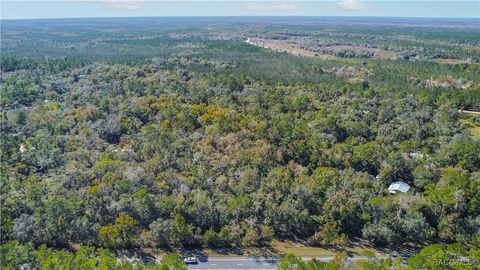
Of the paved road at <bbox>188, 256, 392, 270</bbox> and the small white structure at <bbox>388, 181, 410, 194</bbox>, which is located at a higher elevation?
the small white structure at <bbox>388, 181, 410, 194</bbox>

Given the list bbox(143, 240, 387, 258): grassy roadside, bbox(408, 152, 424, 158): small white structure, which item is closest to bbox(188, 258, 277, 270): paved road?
bbox(143, 240, 387, 258): grassy roadside

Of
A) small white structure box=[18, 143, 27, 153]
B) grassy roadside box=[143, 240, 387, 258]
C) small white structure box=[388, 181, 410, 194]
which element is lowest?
grassy roadside box=[143, 240, 387, 258]

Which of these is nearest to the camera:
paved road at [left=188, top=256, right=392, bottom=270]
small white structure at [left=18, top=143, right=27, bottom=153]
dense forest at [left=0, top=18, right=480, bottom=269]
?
paved road at [left=188, top=256, right=392, bottom=270]

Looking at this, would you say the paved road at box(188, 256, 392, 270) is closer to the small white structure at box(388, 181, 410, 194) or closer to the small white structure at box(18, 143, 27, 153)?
the small white structure at box(388, 181, 410, 194)

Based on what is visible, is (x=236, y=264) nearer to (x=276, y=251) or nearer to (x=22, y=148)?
(x=276, y=251)

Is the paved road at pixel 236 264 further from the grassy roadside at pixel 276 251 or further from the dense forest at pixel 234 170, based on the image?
the dense forest at pixel 234 170

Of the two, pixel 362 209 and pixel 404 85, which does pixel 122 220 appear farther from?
pixel 404 85
